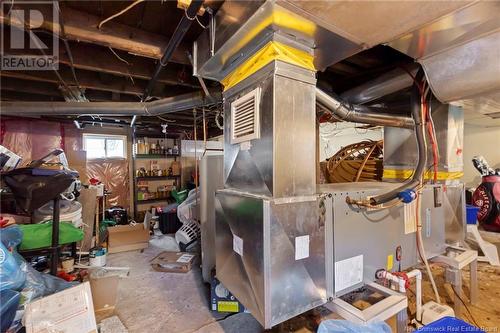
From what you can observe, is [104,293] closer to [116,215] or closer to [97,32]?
[97,32]

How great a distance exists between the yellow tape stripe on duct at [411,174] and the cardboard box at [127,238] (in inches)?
135

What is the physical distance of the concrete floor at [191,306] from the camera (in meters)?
1.71

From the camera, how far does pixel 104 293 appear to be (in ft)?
6.79

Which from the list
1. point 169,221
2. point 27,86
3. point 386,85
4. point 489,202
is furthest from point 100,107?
point 489,202

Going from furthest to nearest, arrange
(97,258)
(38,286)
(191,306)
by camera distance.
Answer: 1. (97,258)
2. (191,306)
3. (38,286)

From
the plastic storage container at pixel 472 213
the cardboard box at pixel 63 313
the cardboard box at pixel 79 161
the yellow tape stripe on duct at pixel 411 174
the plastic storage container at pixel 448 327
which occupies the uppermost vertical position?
the cardboard box at pixel 79 161

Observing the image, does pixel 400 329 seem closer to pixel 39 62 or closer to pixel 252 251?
pixel 252 251

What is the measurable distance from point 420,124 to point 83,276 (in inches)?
137

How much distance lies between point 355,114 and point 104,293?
2777mm

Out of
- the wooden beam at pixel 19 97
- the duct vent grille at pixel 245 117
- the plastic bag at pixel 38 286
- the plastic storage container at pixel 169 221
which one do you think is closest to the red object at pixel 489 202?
the duct vent grille at pixel 245 117

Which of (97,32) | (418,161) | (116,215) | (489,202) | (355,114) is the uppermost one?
(97,32)

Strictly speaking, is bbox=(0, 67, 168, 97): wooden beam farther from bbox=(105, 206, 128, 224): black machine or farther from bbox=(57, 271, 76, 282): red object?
bbox=(105, 206, 128, 224): black machine

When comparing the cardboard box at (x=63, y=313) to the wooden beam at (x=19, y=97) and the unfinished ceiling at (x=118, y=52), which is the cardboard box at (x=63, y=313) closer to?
the unfinished ceiling at (x=118, y=52)

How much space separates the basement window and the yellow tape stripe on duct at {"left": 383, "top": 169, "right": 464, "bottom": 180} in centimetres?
486
